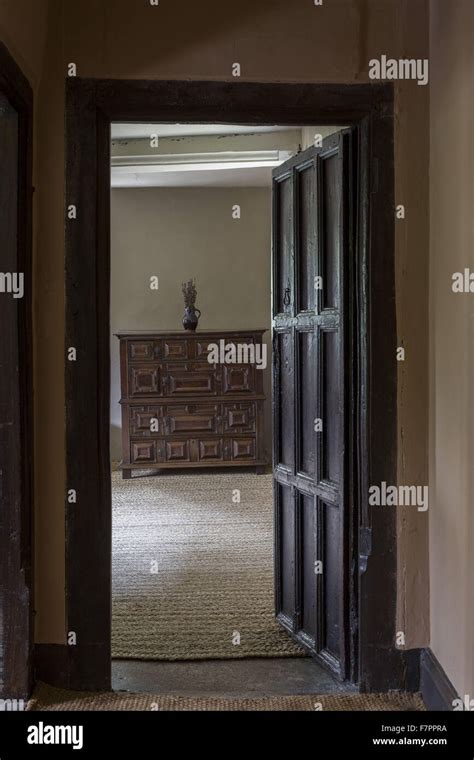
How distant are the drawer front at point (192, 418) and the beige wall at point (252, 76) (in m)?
4.73

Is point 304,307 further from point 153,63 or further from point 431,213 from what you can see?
point 153,63

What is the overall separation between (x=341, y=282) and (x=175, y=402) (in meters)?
4.68

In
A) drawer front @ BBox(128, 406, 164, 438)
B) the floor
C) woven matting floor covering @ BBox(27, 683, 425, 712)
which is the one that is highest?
drawer front @ BBox(128, 406, 164, 438)

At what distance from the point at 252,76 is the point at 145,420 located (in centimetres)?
503

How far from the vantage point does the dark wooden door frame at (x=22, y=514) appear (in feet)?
9.02

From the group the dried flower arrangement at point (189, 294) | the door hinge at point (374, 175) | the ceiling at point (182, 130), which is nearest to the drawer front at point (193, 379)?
the dried flower arrangement at point (189, 294)

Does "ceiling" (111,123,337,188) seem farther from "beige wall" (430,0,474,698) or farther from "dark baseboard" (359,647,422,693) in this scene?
"dark baseboard" (359,647,422,693)

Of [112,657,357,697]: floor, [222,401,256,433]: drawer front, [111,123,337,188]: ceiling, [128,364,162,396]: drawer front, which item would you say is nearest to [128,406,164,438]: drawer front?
[128,364,162,396]: drawer front

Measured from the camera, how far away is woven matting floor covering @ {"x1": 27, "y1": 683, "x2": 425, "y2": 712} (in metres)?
2.85

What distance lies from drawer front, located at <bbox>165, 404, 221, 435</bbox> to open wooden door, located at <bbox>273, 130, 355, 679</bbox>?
3783mm

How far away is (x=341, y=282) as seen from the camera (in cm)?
315

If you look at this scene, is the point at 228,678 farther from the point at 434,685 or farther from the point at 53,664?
the point at 434,685

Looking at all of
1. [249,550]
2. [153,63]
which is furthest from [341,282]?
[249,550]

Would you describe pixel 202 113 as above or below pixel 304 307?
above
